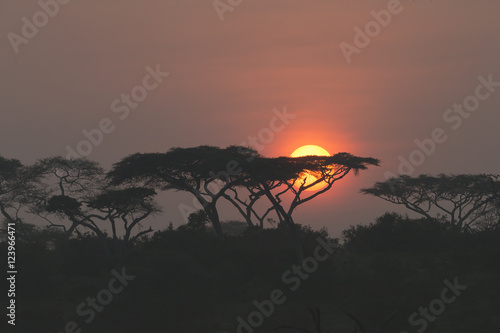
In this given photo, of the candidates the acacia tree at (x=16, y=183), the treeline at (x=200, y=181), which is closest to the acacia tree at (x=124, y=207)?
the treeline at (x=200, y=181)

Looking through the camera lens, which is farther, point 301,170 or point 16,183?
point 16,183

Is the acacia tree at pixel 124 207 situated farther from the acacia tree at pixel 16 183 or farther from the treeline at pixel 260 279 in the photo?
the acacia tree at pixel 16 183

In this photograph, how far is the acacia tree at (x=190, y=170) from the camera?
189 feet

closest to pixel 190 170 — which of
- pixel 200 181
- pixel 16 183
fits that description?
pixel 200 181

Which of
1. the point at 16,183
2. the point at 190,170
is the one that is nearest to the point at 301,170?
the point at 190,170

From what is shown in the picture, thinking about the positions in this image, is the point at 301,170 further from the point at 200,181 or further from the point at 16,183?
the point at 16,183

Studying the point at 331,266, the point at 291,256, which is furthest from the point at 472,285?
the point at 291,256

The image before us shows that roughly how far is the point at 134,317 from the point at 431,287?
1466cm

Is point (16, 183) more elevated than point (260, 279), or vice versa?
point (16, 183)

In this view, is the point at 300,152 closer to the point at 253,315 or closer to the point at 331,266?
the point at 331,266

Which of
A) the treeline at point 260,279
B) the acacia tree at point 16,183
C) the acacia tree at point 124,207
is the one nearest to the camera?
the treeline at point 260,279

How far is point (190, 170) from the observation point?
195 feet

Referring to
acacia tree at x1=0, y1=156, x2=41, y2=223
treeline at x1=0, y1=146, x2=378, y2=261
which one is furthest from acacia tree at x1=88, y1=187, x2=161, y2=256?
acacia tree at x1=0, y1=156, x2=41, y2=223

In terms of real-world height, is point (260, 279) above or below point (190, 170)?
below
